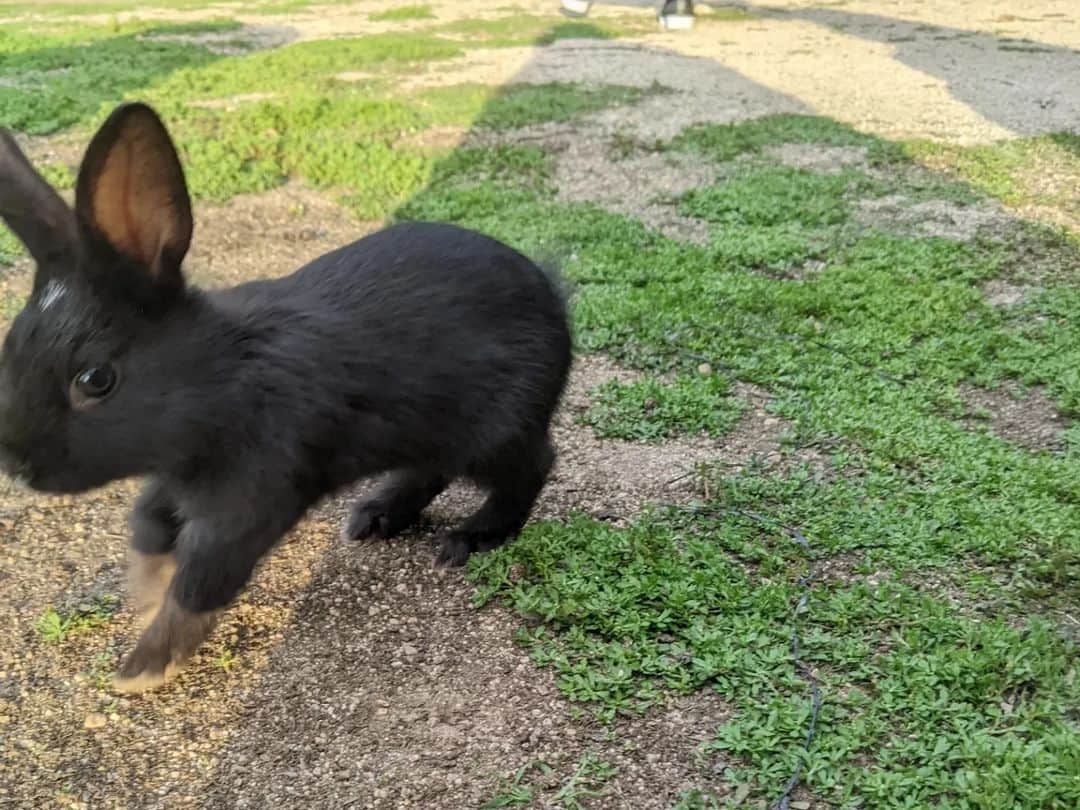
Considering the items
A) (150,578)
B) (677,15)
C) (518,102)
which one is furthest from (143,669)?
(677,15)

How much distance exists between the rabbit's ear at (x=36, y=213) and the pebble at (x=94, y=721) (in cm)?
123

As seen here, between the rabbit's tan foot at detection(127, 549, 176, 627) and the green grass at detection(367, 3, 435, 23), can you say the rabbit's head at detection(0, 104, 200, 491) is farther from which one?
the green grass at detection(367, 3, 435, 23)

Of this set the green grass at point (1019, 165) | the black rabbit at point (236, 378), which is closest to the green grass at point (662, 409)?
the black rabbit at point (236, 378)

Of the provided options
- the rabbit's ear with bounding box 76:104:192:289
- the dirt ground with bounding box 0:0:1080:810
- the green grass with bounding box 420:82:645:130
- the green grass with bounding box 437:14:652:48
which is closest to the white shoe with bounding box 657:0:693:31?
the green grass with bounding box 437:14:652:48

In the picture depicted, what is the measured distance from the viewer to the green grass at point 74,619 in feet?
10.2

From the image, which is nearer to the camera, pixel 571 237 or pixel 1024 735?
pixel 1024 735

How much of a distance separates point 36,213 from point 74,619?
139 centimetres

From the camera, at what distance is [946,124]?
856 cm

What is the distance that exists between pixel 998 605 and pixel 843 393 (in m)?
1.42

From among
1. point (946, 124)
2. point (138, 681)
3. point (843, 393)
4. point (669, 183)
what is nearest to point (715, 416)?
point (843, 393)

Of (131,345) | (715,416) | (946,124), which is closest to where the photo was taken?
(131,345)

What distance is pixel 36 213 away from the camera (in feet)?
7.77

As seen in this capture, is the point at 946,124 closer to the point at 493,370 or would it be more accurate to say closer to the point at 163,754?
the point at 493,370

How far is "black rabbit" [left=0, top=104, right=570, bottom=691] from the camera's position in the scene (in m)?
2.32
